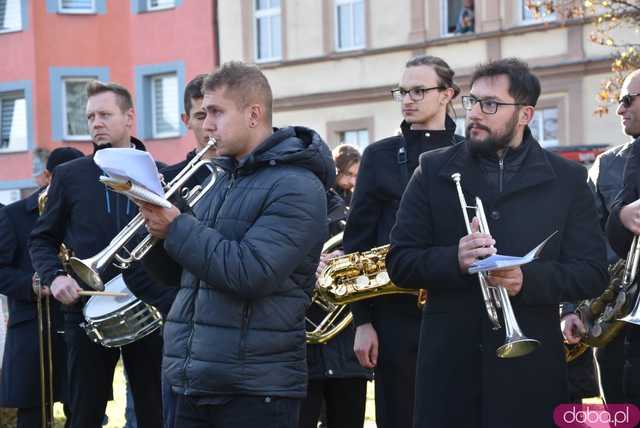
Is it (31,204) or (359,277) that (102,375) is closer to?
(359,277)

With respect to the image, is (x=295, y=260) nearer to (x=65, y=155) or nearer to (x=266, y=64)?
(x=65, y=155)

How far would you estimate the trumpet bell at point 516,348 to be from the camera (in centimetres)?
594

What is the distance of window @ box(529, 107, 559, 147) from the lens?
27.2 meters

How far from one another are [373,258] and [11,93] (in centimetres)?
3178

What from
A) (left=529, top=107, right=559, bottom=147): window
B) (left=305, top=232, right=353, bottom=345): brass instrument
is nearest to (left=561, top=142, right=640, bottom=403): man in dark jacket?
(left=305, top=232, right=353, bottom=345): brass instrument

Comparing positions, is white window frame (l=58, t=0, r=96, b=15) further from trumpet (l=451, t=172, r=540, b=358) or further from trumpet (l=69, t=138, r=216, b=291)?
trumpet (l=451, t=172, r=540, b=358)

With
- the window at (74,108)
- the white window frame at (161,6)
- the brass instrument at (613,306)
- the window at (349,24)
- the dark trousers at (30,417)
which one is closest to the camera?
the brass instrument at (613,306)

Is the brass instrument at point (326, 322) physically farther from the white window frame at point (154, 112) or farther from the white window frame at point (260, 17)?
the white window frame at point (154, 112)

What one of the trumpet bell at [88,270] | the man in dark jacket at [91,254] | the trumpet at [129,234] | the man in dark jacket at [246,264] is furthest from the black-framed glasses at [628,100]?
the trumpet bell at [88,270]

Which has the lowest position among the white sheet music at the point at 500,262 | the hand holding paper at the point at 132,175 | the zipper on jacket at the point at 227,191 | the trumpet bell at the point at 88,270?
the trumpet bell at the point at 88,270

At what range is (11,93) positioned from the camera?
3812cm

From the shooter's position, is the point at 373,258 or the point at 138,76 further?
the point at 138,76

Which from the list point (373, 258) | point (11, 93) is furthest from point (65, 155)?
point (11, 93)

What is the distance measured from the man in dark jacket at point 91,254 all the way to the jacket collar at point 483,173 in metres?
2.86
